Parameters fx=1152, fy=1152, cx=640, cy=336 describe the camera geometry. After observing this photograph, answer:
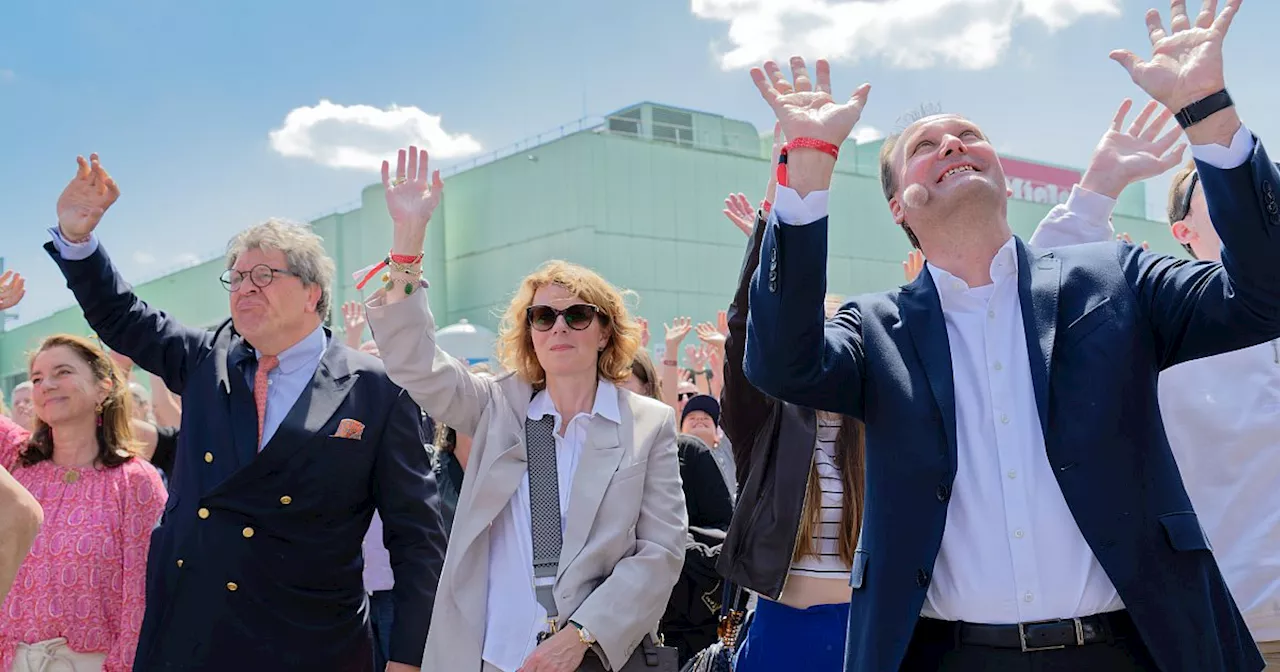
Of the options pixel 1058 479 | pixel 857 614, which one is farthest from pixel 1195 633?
pixel 857 614

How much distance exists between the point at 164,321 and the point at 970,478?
323 cm

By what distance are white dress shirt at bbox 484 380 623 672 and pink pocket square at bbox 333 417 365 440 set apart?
65 centimetres

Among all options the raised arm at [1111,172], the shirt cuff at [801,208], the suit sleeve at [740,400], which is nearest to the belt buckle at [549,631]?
the suit sleeve at [740,400]

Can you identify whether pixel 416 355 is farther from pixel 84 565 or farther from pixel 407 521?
pixel 84 565

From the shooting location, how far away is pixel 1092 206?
11.1 feet

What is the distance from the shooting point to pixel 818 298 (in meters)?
2.36

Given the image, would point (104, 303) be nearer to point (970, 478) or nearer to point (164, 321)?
point (164, 321)

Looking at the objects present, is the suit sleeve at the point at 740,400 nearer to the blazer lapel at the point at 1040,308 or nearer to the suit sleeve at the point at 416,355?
the suit sleeve at the point at 416,355

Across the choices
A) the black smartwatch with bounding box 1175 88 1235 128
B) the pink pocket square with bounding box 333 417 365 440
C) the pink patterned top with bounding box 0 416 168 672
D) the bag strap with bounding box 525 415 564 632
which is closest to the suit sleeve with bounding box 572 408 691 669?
the bag strap with bounding box 525 415 564 632

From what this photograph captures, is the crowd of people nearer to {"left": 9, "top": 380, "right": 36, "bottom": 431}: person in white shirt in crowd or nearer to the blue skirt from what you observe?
the blue skirt

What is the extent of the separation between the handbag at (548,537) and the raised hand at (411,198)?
0.74m

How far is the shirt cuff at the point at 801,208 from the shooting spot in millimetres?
2367

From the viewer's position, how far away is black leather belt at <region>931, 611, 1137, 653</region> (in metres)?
2.21

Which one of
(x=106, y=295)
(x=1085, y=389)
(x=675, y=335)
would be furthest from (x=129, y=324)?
(x=675, y=335)
